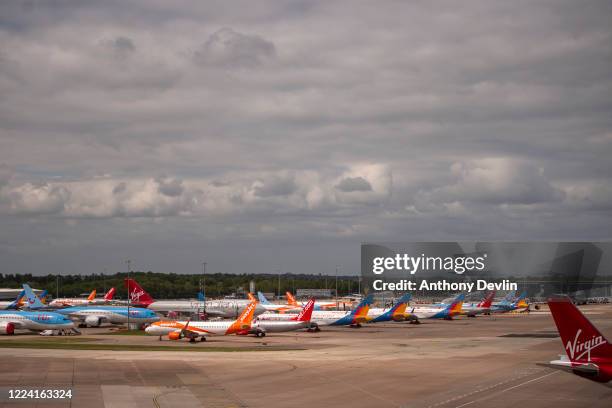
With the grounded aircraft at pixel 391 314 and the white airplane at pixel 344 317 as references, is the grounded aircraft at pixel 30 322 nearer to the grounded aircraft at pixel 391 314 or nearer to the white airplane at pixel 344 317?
the white airplane at pixel 344 317

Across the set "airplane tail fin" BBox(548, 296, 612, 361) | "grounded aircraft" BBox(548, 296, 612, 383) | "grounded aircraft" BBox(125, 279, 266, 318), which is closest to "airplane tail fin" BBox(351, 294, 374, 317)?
"grounded aircraft" BBox(125, 279, 266, 318)

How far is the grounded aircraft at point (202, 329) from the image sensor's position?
88.5 meters

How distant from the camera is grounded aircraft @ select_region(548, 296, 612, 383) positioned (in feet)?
108

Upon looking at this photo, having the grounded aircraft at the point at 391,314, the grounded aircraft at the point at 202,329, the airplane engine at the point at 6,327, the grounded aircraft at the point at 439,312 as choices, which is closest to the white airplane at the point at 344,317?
the grounded aircraft at the point at 391,314

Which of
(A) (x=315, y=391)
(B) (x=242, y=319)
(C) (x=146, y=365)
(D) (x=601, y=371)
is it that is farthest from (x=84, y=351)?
(D) (x=601, y=371)

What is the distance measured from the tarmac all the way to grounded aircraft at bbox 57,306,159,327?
32367 mm

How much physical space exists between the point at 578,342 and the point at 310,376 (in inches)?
1035

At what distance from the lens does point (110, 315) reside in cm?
12194

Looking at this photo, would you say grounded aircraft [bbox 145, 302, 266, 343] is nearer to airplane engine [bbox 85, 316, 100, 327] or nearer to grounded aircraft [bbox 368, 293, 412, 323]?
airplane engine [bbox 85, 316, 100, 327]

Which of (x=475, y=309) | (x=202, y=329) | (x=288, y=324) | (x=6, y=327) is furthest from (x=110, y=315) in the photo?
(x=475, y=309)

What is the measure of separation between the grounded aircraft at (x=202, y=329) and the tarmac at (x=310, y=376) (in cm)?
218

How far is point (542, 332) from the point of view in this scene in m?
109

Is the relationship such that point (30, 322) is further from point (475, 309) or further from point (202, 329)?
point (475, 309)

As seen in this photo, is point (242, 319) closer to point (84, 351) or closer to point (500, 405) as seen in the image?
point (84, 351)
